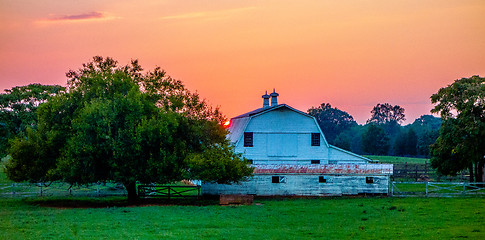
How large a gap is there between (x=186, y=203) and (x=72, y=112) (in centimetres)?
1120

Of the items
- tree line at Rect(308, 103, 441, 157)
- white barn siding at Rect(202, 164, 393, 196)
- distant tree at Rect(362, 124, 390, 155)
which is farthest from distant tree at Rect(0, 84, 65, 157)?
distant tree at Rect(362, 124, 390, 155)

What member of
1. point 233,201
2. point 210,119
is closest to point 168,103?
point 210,119

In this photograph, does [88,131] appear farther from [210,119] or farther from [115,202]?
[210,119]

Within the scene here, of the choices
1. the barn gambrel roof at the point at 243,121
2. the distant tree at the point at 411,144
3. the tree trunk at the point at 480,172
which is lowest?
the tree trunk at the point at 480,172

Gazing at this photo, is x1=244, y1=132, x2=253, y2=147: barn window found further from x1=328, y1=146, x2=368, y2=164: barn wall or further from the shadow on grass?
the shadow on grass

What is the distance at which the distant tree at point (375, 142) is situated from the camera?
136 meters

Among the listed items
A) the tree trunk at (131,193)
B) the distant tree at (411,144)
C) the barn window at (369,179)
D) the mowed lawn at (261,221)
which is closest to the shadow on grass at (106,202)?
the tree trunk at (131,193)

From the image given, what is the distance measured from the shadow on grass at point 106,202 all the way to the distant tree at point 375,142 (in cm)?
9769

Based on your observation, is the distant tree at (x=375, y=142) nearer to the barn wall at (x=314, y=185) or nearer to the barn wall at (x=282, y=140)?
the barn wall at (x=282, y=140)

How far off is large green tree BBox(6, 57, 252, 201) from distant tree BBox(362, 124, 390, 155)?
97.5 metres

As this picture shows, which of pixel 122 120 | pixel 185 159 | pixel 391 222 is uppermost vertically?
pixel 122 120

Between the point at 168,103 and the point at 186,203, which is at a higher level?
the point at 168,103

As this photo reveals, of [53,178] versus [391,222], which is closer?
[391,222]

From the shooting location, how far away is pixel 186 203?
4256 centimetres
